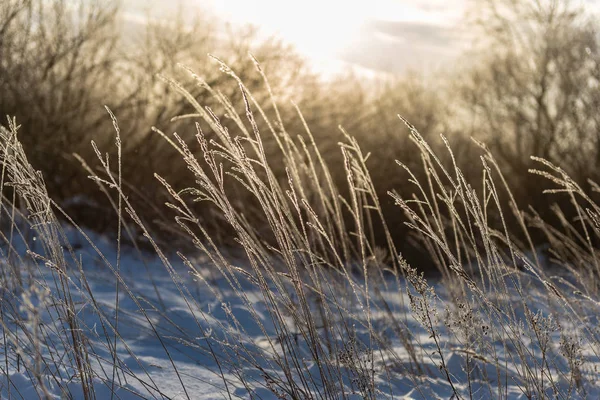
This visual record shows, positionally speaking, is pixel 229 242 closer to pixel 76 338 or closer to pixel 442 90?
pixel 76 338

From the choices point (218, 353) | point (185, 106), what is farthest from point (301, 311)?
point (185, 106)

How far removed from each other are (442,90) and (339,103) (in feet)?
21.4

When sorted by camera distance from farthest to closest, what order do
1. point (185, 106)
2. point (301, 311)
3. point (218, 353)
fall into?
1. point (185, 106)
2. point (218, 353)
3. point (301, 311)

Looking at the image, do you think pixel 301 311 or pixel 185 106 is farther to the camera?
pixel 185 106

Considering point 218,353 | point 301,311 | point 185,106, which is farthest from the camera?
point 185,106

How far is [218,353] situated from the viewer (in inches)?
124

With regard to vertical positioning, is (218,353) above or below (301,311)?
below

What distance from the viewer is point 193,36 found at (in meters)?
9.68

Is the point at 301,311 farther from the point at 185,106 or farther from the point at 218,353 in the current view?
the point at 185,106

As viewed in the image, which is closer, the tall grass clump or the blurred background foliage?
the tall grass clump

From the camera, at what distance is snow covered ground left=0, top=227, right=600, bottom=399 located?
194 centimetres

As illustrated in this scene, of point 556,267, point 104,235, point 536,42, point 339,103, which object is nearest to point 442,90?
point 536,42

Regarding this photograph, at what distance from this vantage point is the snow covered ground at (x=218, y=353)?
6.38 ft

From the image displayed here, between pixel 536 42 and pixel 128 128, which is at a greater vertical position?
pixel 536 42
